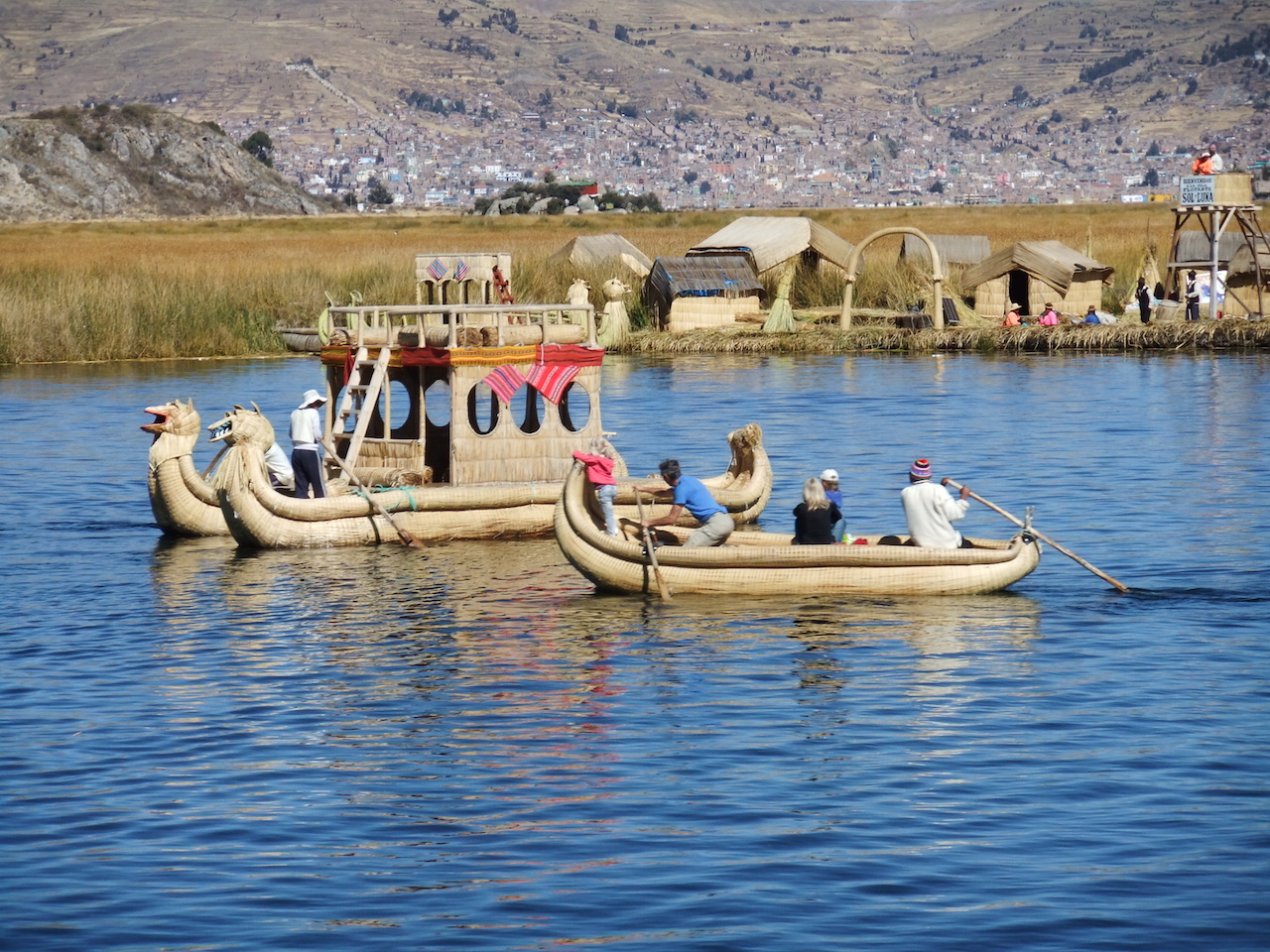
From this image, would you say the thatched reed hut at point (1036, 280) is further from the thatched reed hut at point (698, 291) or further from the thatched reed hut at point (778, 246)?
the thatched reed hut at point (698, 291)

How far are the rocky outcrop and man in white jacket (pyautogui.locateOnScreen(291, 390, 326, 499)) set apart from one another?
345 feet

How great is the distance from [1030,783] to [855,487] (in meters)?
14.7

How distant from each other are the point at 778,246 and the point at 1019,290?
702 cm

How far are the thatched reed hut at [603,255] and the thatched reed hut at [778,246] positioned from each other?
1.97 meters

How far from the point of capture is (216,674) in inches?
648

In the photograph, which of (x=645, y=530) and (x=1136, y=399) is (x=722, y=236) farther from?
(x=645, y=530)

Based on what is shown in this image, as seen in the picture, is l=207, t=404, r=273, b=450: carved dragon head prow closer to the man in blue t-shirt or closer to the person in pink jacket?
the person in pink jacket

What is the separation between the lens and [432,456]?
2562cm

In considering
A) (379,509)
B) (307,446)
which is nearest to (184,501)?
(307,446)

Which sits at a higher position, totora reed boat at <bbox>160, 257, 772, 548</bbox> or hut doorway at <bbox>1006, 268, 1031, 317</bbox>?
hut doorway at <bbox>1006, 268, 1031, 317</bbox>

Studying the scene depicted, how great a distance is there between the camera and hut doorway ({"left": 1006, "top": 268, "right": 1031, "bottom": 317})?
173 ft

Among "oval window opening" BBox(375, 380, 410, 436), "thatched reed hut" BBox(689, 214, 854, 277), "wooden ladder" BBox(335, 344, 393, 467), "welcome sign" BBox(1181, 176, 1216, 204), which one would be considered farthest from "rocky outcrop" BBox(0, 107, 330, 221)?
"wooden ladder" BBox(335, 344, 393, 467)

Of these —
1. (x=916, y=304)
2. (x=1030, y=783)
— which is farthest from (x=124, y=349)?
(x=1030, y=783)

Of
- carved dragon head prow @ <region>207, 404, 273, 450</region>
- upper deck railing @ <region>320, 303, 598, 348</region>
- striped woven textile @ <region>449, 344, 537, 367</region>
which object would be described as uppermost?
upper deck railing @ <region>320, 303, 598, 348</region>
